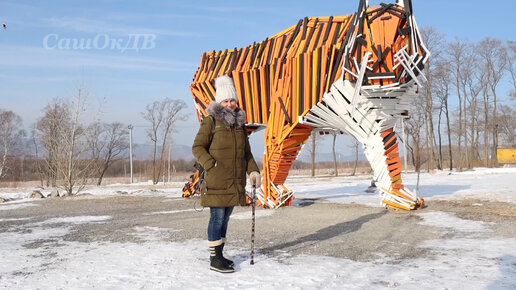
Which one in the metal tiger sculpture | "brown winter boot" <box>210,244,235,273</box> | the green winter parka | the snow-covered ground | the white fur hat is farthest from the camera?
the metal tiger sculpture

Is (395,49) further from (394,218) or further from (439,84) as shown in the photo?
(439,84)

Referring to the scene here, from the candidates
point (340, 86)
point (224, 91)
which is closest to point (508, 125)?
point (340, 86)

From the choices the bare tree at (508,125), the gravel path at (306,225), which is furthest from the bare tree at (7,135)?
the bare tree at (508,125)

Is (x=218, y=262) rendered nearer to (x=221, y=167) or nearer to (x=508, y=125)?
(x=221, y=167)

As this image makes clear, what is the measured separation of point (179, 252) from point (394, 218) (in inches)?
178

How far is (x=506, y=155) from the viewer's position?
115 feet

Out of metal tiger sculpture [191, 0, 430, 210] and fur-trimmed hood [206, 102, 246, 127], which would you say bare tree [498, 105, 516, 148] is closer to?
metal tiger sculpture [191, 0, 430, 210]

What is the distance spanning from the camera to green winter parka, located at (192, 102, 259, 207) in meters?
4.40

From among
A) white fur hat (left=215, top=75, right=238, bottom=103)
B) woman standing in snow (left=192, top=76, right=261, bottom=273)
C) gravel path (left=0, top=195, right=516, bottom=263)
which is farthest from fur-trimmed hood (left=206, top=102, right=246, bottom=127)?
gravel path (left=0, top=195, right=516, bottom=263)

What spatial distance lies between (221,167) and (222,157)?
0.11 metres

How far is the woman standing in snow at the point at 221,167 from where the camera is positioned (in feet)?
14.4

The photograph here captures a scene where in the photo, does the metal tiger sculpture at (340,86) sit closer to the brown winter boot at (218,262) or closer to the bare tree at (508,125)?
the brown winter boot at (218,262)

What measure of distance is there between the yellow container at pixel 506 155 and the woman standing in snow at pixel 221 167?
119 ft

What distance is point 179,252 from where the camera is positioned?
5.29m
